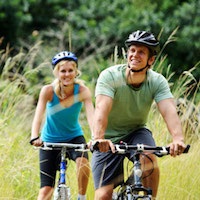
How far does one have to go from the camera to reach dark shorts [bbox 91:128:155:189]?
3.44 m

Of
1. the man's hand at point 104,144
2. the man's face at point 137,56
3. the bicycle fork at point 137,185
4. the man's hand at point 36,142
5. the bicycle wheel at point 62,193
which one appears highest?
the man's face at point 137,56

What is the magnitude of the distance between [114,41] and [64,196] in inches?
363

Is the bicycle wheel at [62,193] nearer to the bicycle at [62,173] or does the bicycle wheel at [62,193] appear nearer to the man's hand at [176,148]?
the bicycle at [62,173]

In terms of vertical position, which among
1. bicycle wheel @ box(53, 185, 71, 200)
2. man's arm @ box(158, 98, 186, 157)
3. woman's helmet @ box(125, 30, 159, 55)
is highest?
woman's helmet @ box(125, 30, 159, 55)

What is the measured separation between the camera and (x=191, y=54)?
11375 millimetres

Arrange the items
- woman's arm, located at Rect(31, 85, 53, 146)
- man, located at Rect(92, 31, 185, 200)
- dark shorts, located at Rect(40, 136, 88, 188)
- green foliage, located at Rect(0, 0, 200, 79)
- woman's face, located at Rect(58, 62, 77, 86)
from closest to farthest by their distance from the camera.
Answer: man, located at Rect(92, 31, 185, 200), woman's arm, located at Rect(31, 85, 53, 146), dark shorts, located at Rect(40, 136, 88, 188), woman's face, located at Rect(58, 62, 77, 86), green foliage, located at Rect(0, 0, 200, 79)

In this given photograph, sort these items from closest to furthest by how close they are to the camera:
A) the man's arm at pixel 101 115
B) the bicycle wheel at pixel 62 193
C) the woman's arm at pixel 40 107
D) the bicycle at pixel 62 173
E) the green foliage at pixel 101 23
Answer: the man's arm at pixel 101 115 → the bicycle at pixel 62 173 → the bicycle wheel at pixel 62 193 → the woman's arm at pixel 40 107 → the green foliage at pixel 101 23

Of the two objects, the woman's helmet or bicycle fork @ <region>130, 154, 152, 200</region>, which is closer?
bicycle fork @ <region>130, 154, 152, 200</region>

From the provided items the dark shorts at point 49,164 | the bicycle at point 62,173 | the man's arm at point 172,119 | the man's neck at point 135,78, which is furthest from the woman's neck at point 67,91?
the man's arm at point 172,119

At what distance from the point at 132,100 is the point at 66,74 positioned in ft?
3.63

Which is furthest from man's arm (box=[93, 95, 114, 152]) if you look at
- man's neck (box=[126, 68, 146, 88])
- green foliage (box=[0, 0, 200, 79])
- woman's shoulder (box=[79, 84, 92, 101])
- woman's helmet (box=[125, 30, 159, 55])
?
green foliage (box=[0, 0, 200, 79])

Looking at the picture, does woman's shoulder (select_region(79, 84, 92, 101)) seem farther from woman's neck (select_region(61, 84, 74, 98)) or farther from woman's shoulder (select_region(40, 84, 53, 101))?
woman's shoulder (select_region(40, 84, 53, 101))

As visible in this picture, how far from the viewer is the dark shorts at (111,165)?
3443 mm

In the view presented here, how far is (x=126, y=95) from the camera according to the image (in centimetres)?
344
